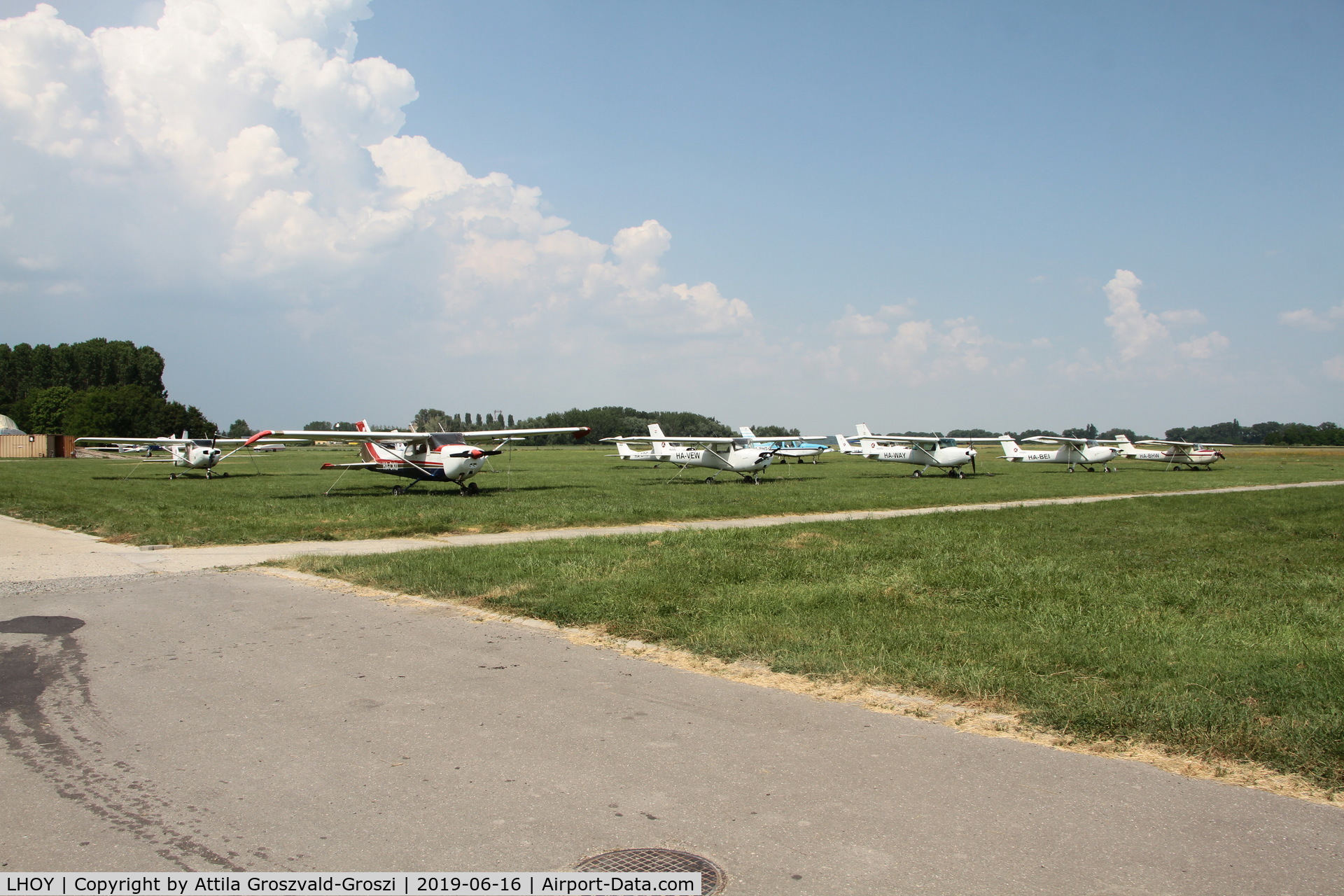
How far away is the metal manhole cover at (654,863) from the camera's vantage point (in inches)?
137

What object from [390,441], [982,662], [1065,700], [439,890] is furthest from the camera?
[390,441]

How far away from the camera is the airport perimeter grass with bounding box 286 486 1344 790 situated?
555cm

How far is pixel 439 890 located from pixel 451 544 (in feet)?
39.2

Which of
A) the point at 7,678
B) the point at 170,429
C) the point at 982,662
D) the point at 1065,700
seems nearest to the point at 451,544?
the point at 7,678

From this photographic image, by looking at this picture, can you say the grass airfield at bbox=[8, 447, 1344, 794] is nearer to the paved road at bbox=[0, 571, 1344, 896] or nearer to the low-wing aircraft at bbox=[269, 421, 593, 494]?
the paved road at bbox=[0, 571, 1344, 896]

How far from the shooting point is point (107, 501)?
24.8 meters

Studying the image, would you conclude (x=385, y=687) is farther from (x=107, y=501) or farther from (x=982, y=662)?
(x=107, y=501)

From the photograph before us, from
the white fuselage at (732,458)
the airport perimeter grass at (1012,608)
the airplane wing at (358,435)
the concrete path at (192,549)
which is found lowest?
the airport perimeter grass at (1012,608)

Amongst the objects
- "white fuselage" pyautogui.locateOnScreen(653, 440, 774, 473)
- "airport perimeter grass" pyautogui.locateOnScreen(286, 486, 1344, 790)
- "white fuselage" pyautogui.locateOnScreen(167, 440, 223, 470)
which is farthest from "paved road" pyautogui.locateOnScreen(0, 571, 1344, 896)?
"white fuselage" pyautogui.locateOnScreen(167, 440, 223, 470)

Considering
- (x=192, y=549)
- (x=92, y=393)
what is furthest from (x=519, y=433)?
(x=92, y=393)

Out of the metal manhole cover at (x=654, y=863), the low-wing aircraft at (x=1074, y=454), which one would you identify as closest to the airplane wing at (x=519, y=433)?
the metal manhole cover at (x=654, y=863)

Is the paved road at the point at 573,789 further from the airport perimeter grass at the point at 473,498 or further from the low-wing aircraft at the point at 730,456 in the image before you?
the low-wing aircraft at the point at 730,456

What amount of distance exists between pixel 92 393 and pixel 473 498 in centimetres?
11253

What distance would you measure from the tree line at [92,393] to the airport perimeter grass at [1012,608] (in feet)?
363
